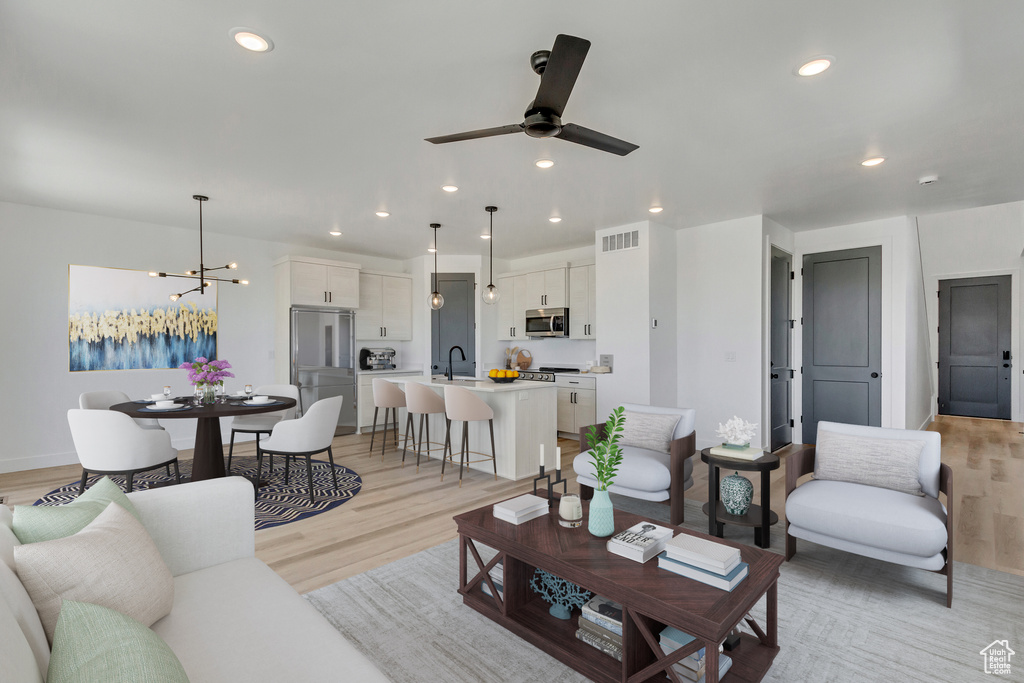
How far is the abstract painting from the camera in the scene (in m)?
5.18

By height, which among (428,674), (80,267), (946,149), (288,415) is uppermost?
(946,149)

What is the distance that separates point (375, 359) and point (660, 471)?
503 centimetres

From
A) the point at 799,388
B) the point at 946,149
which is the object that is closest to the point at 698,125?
the point at 946,149

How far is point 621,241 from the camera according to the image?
5762mm

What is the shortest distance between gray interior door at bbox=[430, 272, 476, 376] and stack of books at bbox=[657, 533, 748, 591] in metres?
5.77

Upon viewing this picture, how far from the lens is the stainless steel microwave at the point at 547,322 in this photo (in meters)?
6.85

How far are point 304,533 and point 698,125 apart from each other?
3.65 m

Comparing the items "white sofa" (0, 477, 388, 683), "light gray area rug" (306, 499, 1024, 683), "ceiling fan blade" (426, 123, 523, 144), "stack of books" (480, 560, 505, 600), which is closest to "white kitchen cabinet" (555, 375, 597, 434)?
"light gray area rug" (306, 499, 1024, 683)

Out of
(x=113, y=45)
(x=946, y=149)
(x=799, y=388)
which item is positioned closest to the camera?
(x=113, y=45)

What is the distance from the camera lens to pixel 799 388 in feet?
20.0

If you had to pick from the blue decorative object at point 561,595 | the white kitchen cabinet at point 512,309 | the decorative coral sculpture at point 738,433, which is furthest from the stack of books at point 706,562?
the white kitchen cabinet at point 512,309

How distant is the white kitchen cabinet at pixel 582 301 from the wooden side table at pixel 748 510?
354 centimetres

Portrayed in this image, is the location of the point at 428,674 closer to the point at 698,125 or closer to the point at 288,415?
the point at 698,125

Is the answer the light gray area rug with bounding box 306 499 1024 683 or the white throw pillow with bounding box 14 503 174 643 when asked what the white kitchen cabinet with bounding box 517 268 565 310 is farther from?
the white throw pillow with bounding box 14 503 174 643
